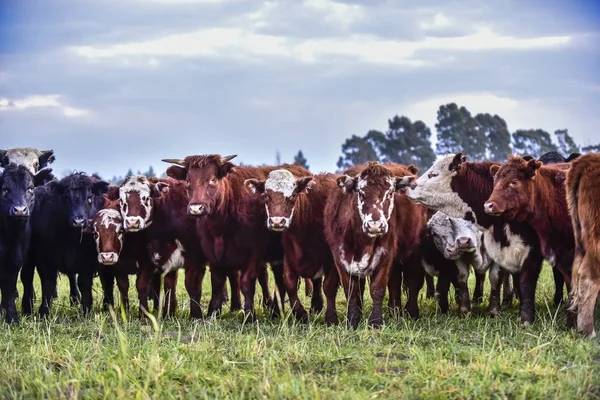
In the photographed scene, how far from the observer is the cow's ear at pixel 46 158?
1308 cm

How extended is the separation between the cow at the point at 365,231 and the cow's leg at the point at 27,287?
12.7 feet

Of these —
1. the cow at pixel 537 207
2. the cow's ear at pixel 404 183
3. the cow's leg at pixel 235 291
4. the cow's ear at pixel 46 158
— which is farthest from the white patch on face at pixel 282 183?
the cow's ear at pixel 46 158

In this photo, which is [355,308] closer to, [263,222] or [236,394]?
[263,222]

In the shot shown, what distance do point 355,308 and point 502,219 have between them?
1976mm

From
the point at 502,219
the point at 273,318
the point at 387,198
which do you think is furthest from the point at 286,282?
the point at 502,219

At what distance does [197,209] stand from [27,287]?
2553 mm

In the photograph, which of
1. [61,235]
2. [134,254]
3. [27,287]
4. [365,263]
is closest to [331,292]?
[365,263]

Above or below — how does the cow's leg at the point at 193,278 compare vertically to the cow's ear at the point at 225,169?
below

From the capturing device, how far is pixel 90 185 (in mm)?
10391

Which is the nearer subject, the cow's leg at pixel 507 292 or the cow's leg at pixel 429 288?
the cow's leg at pixel 507 292

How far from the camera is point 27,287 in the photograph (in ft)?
33.8

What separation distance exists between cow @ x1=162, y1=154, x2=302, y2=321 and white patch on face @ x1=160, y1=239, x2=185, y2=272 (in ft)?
1.07

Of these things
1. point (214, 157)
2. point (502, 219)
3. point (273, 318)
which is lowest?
point (273, 318)

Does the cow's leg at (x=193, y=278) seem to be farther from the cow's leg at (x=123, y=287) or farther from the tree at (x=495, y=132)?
the tree at (x=495, y=132)
